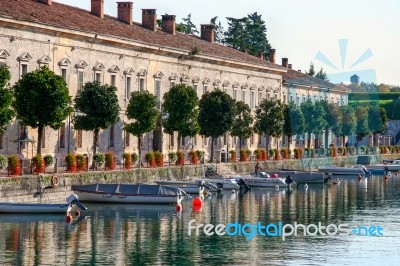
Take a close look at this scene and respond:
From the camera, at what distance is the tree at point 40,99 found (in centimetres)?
6425

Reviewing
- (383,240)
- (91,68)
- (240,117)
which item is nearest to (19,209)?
(383,240)

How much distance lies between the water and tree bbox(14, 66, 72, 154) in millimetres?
5658

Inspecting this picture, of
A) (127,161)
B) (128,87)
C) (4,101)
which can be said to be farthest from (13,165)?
(128,87)

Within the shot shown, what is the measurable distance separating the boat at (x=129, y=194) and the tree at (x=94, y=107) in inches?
310

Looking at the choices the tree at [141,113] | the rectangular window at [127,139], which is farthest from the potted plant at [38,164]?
the rectangular window at [127,139]

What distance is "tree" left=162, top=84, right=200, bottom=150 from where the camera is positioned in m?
84.6

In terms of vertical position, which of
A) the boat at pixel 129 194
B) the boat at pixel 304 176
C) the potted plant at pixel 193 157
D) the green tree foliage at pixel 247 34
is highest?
the green tree foliage at pixel 247 34

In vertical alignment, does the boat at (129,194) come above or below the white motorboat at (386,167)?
below

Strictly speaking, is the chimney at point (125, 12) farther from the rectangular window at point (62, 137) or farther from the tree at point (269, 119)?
the tree at point (269, 119)

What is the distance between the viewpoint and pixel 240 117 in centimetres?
9925

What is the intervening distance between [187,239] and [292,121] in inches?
2630

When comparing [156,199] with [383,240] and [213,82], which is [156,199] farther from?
[213,82]

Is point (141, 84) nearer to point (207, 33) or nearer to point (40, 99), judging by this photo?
point (40, 99)

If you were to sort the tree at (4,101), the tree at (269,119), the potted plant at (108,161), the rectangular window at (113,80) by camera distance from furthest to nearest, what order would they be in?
the tree at (269,119) → the rectangular window at (113,80) → the potted plant at (108,161) → the tree at (4,101)
